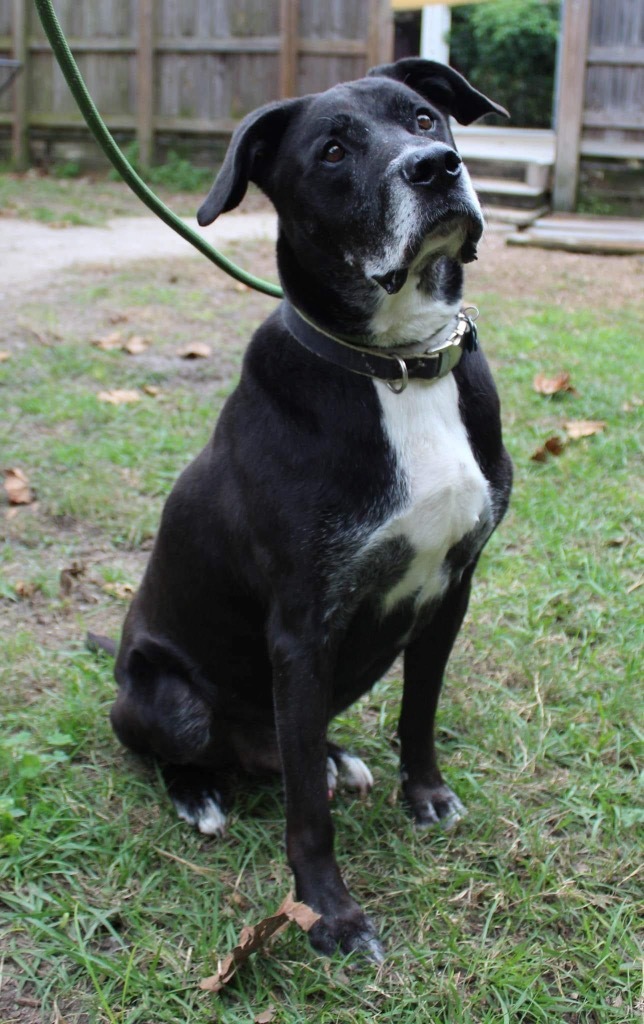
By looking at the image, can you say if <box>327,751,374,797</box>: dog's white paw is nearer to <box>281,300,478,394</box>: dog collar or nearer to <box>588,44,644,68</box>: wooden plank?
<box>281,300,478,394</box>: dog collar

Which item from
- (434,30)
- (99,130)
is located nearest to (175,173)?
(434,30)

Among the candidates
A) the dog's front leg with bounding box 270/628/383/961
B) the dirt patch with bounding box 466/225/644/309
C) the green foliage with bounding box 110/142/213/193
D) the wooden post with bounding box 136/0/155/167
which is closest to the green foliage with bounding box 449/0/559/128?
the wooden post with bounding box 136/0/155/167

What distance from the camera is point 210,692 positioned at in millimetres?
2316

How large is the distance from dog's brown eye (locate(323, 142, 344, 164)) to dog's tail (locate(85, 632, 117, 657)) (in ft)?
4.84

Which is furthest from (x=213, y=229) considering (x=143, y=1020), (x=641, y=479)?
(x=143, y=1020)

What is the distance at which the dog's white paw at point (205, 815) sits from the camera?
2289 mm

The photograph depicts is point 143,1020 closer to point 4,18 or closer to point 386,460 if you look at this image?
point 386,460

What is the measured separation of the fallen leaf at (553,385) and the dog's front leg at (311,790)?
111 inches

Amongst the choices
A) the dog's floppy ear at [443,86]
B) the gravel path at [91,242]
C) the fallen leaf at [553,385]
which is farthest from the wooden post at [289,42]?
the dog's floppy ear at [443,86]

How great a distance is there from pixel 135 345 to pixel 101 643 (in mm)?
2718

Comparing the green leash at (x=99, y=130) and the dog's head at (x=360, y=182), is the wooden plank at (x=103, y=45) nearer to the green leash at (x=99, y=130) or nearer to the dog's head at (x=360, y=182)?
the green leash at (x=99, y=130)

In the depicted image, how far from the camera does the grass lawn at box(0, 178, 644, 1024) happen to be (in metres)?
1.87

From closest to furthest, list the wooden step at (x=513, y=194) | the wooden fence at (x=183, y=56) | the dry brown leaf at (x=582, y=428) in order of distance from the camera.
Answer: the dry brown leaf at (x=582, y=428), the wooden step at (x=513, y=194), the wooden fence at (x=183, y=56)

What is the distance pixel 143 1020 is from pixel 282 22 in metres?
10.0
